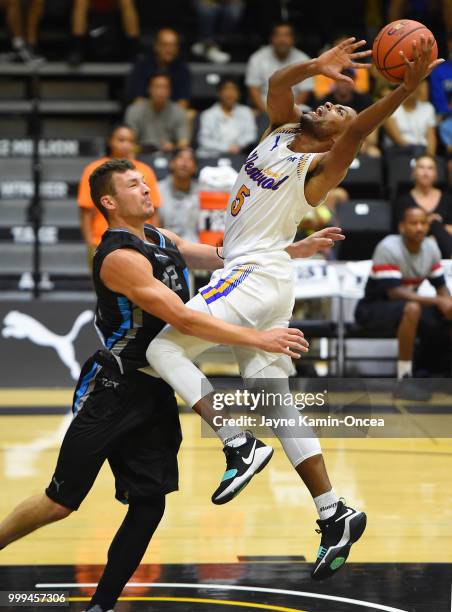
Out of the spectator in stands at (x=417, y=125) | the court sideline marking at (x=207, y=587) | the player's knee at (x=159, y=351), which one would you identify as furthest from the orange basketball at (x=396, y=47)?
the spectator in stands at (x=417, y=125)

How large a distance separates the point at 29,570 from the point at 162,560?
63 cm

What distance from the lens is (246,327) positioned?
185 inches

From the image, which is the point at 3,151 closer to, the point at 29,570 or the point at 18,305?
the point at 18,305

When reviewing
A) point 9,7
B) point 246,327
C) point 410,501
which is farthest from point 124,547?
point 9,7

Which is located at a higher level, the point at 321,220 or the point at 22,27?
Result: the point at 22,27

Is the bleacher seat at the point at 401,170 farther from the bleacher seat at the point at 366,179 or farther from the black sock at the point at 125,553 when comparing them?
the black sock at the point at 125,553

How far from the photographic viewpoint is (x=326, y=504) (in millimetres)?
4668

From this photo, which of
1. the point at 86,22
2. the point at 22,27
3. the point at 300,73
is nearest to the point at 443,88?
the point at 86,22

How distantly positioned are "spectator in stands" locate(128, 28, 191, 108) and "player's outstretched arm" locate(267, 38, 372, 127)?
7.41m

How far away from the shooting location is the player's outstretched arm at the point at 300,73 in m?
4.78

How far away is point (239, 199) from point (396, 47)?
89 cm

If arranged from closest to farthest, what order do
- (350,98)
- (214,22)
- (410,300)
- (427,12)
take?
(410,300), (350,98), (427,12), (214,22)

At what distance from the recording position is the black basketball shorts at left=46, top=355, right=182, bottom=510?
4.64 m

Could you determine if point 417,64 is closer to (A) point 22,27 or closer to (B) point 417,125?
(B) point 417,125
